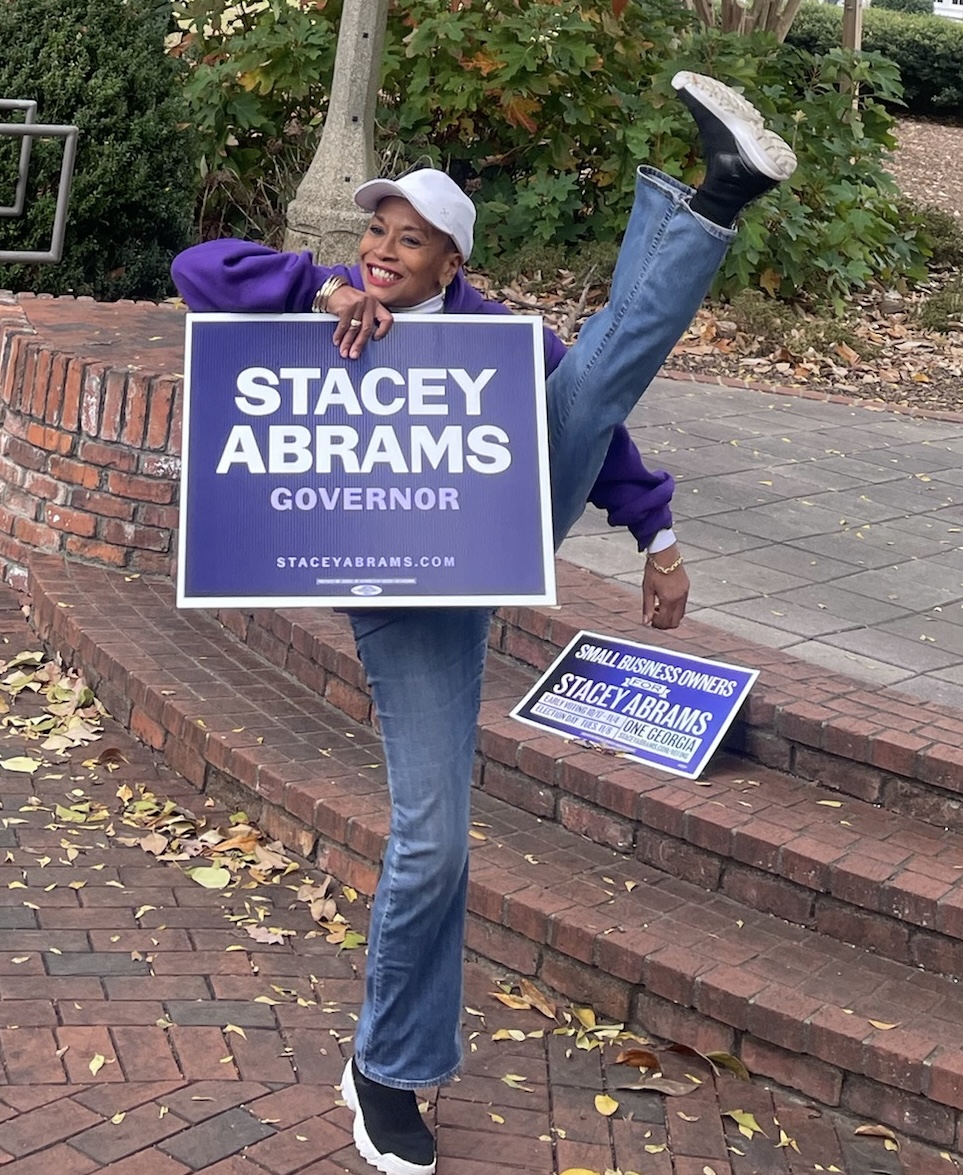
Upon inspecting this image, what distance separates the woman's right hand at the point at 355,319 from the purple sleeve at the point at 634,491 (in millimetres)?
480

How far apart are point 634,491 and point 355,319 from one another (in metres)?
0.60

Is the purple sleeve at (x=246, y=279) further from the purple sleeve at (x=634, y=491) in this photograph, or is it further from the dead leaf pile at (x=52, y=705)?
the dead leaf pile at (x=52, y=705)

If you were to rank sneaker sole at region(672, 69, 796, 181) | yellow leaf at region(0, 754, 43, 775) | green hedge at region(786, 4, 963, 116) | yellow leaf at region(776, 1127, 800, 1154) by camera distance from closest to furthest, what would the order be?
sneaker sole at region(672, 69, 796, 181) → yellow leaf at region(776, 1127, 800, 1154) → yellow leaf at region(0, 754, 43, 775) → green hedge at region(786, 4, 963, 116)

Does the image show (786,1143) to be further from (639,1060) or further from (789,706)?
(789,706)

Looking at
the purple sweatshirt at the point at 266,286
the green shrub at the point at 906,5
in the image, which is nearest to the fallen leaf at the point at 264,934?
the purple sweatshirt at the point at 266,286

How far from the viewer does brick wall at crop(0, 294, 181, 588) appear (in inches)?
219

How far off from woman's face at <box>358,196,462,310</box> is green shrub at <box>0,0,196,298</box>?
18.0ft

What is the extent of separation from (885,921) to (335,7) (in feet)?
25.5

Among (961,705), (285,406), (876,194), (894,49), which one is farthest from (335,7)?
(894,49)

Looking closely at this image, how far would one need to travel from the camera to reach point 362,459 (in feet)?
9.22

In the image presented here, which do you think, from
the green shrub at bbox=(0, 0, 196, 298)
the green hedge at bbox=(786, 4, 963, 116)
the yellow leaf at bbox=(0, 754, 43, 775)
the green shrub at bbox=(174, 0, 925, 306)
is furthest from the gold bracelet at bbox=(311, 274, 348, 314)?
the green hedge at bbox=(786, 4, 963, 116)

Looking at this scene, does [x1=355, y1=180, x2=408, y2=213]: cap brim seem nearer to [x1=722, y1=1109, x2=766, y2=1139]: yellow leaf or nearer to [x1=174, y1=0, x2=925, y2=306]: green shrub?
[x1=722, y1=1109, x2=766, y2=1139]: yellow leaf

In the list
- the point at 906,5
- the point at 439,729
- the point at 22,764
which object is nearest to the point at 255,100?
the point at 22,764

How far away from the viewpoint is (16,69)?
8.00m
